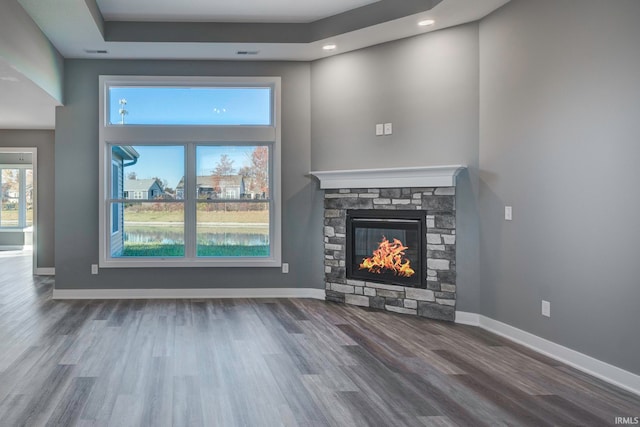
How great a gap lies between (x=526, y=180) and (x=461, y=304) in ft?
4.72

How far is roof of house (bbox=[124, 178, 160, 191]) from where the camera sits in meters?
5.71

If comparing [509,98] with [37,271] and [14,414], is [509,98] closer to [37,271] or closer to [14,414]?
[14,414]

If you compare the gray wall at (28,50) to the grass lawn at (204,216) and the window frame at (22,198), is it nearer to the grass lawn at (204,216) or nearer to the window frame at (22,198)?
the grass lawn at (204,216)

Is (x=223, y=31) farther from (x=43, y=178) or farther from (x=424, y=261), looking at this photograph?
(x=43, y=178)

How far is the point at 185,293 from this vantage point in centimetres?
564

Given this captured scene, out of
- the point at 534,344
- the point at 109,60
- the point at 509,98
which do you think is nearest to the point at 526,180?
the point at 509,98

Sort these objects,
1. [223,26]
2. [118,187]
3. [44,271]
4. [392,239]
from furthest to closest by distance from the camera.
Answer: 1. [44,271]
2. [118,187]
3. [392,239]
4. [223,26]

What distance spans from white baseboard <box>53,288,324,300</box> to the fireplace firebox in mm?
715

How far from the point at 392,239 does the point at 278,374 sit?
2383mm

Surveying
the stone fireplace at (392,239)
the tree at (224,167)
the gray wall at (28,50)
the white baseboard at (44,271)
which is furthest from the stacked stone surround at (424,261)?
the white baseboard at (44,271)

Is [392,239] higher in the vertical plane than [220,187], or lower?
lower

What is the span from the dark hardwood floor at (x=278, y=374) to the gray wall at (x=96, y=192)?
88 cm

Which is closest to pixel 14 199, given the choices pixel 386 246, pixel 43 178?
pixel 43 178

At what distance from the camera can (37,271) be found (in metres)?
7.52
